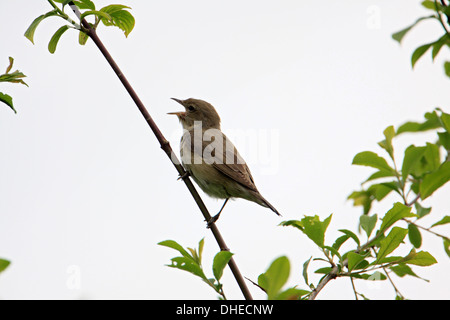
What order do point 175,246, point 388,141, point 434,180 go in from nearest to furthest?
point 175,246, point 434,180, point 388,141

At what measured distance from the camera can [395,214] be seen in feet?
7.41

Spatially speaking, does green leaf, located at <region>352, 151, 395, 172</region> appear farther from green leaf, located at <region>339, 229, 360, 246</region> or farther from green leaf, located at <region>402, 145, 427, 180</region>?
green leaf, located at <region>339, 229, 360, 246</region>

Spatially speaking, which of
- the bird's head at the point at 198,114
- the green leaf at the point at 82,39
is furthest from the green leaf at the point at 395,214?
the bird's head at the point at 198,114

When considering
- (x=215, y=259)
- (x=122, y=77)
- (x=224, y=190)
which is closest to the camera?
(x=215, y=259)

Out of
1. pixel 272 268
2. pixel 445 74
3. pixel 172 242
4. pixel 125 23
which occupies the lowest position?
pixel 272 268

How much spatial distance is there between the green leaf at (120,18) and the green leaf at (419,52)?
4.58 ft

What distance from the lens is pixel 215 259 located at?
2.04 meters

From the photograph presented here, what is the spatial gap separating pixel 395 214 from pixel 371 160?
1.27ft

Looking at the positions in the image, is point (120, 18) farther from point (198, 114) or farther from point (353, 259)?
point (198, 114)

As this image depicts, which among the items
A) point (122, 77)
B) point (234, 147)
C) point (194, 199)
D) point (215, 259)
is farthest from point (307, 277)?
point (234, 147)

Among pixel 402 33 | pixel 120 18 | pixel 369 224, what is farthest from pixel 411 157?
pixel 120 18

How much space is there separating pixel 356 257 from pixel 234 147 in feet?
12.3

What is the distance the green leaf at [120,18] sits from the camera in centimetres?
257
